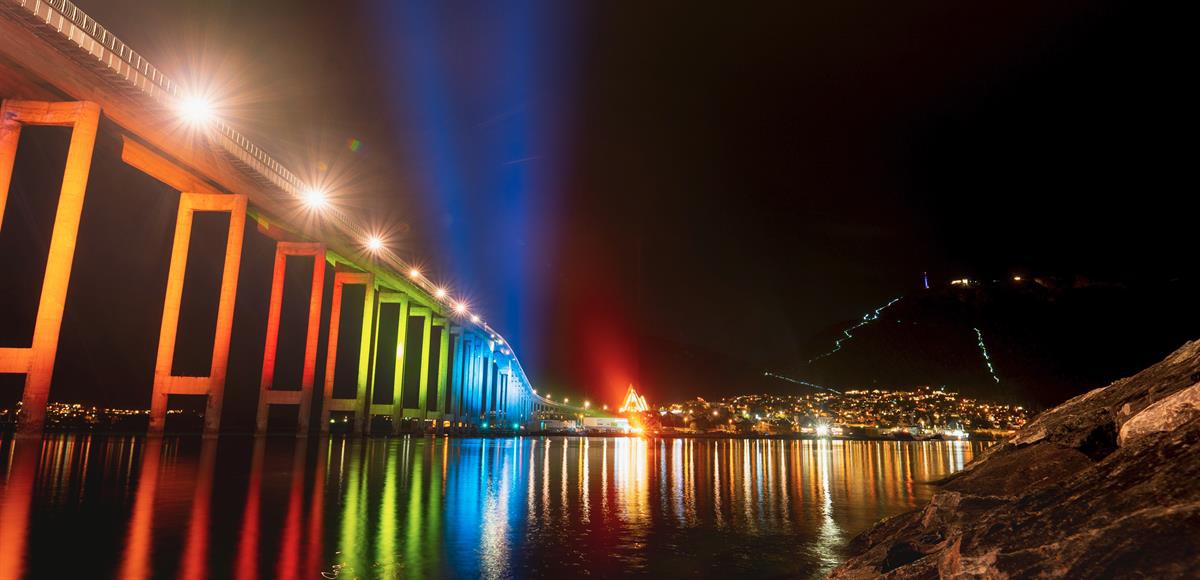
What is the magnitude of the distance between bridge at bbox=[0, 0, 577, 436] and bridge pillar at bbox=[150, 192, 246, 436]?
10 centimetres

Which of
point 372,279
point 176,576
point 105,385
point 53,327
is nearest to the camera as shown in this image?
point 176,576

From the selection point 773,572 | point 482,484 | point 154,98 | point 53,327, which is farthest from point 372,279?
point 773,572

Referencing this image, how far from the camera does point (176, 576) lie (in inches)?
279

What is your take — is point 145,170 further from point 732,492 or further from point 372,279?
point 732,492

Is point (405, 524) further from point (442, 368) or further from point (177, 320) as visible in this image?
point (442, 368)

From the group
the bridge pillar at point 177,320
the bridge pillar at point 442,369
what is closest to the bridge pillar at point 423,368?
the bridge pillar at point 442,369

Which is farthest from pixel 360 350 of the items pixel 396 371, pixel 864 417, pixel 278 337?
pixel 864 417

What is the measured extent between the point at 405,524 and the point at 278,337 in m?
56.1

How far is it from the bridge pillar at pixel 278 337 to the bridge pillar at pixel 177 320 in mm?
8721

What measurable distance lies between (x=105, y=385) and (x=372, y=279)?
28.2 meters

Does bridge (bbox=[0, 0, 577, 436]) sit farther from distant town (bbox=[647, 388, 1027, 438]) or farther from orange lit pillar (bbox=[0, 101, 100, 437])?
distant town (bbox=[647, 388, 1027, 438])

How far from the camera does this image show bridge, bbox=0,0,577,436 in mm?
30922

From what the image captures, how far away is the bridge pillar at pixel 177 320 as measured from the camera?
142ft

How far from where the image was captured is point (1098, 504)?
4230 mm
